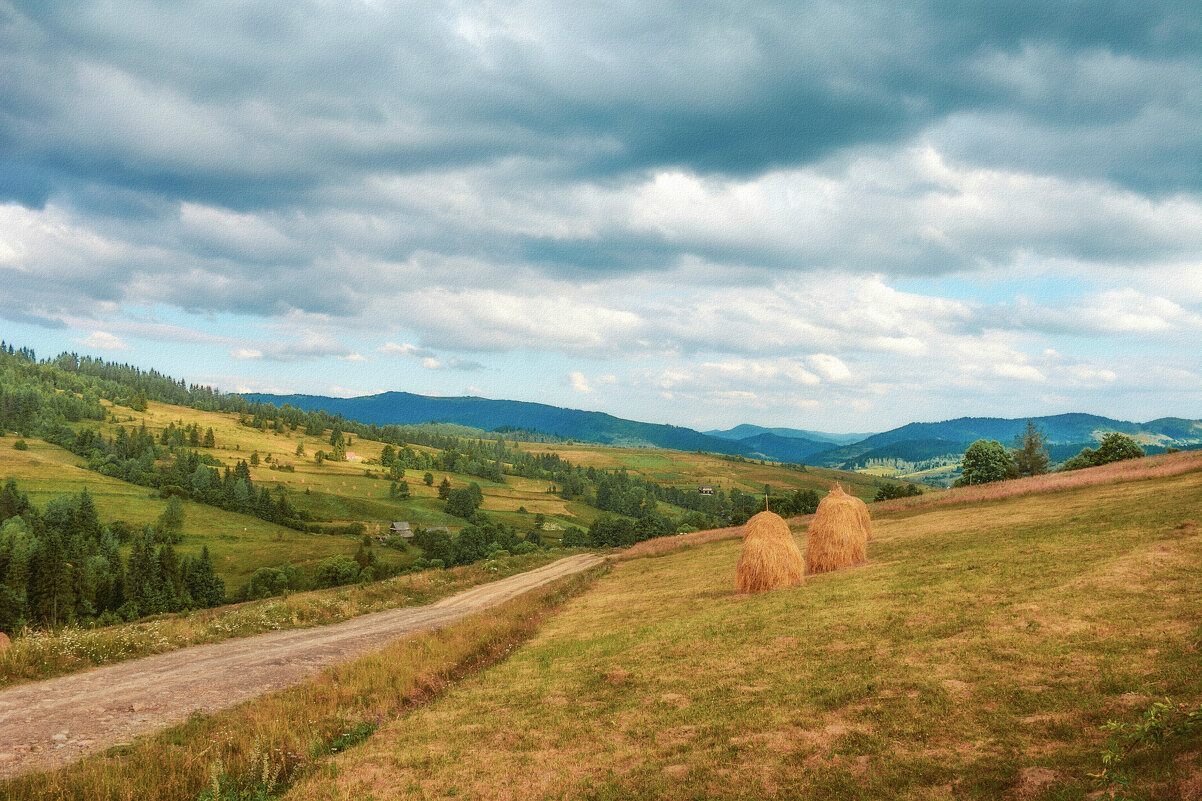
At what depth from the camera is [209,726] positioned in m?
16.7

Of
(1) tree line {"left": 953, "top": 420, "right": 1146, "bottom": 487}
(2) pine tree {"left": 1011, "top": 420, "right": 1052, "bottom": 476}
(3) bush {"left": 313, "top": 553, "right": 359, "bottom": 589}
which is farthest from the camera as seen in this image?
(3) bush {"left": 313, "top": 553, "right": 359, "bottom": 589}

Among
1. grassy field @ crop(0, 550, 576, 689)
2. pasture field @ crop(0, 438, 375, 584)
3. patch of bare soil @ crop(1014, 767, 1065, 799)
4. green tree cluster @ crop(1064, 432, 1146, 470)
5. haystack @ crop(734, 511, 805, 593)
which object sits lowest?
pasture field @ crop(0, 438, 375, 584)

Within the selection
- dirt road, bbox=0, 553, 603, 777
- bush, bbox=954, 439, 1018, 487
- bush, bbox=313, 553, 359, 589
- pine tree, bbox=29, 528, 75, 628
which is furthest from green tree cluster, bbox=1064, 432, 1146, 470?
pine tree, bbox=29, 528, 75, 628

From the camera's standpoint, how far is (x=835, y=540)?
2856 centimetres

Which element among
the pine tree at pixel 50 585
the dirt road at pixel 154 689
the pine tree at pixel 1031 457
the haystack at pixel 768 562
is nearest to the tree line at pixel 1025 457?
the pine tree at pixel 1031 457

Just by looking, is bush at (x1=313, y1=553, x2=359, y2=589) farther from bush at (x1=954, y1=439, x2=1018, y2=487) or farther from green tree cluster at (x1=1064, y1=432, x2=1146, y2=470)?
green tree cluster at (x1=1064, y1=432, x2=1146, y2=470)

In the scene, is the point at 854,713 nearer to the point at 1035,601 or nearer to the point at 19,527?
the point at 1035,601

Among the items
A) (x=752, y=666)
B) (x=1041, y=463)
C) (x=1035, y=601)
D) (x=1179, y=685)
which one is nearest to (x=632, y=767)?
(x=752, y=666)

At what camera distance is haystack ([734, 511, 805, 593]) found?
26.3 m

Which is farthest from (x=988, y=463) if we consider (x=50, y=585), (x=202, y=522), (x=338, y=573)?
(x=202, y=522)

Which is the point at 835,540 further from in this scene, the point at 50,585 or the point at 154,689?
the point at 50,585

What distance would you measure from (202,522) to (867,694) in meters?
193

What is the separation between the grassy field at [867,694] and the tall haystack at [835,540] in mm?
4714

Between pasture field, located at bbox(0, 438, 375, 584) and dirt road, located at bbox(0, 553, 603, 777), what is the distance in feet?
384
